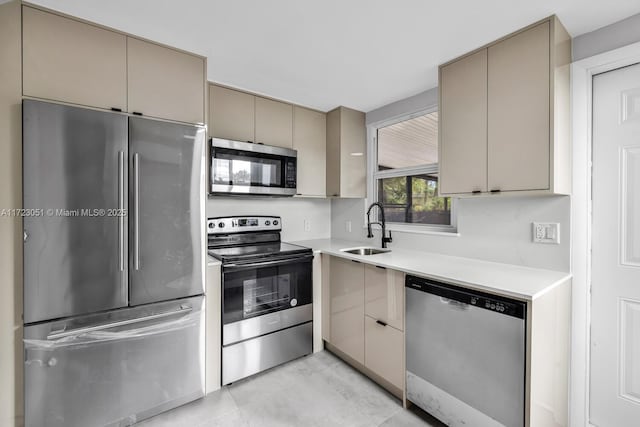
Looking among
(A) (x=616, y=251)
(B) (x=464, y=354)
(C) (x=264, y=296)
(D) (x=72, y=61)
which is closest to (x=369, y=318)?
(B) (x=464, y=354)

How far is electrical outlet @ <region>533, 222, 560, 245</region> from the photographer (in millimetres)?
1677

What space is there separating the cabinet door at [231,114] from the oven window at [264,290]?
1.14m

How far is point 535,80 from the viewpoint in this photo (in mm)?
1519

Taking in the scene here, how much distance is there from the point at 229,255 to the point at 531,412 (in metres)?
1.92

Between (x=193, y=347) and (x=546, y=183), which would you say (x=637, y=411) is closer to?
(x=546, y=183)

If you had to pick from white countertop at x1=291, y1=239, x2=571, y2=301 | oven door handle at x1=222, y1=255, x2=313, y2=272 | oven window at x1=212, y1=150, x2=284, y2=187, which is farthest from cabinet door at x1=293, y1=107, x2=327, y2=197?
white countertop at x1=291, y1=239, x2=571, y2=301

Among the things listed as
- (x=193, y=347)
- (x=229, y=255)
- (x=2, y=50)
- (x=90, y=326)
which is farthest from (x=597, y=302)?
(x=2, y=50)

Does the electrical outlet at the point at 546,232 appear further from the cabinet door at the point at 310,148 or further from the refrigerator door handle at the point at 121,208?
the refrigerator door handle at the point at 121,208

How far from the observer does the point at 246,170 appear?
7.70ft

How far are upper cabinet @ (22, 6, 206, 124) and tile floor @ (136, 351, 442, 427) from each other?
1917mm

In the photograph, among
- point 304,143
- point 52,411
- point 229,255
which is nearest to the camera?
point 52,411

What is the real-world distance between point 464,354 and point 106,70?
2.54 m

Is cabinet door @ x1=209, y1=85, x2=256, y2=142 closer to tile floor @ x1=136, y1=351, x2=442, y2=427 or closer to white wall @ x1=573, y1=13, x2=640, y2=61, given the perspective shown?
tile floor @ x1=136, y1=351, x2=442, y2=427

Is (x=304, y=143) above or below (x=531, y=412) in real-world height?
above
